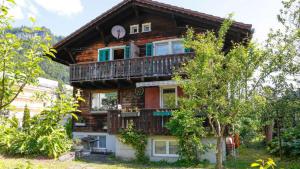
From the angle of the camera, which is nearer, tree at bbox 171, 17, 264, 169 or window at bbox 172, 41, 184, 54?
tree at bbox 171, 17, 264, 169

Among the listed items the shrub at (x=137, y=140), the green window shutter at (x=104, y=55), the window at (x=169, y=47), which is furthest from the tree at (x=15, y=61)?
the green window shutter at (x=104, y=55)

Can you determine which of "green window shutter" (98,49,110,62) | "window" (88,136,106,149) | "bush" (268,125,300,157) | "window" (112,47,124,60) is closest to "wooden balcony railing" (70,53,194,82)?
"green window shutter" (98,49,110,62)

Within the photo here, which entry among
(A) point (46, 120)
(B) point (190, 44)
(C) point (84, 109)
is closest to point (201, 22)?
(B) point (190, 44)

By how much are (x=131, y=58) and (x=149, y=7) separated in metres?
3.48

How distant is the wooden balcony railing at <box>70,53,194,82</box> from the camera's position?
15.6 metres

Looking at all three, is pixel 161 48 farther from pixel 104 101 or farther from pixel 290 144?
pixel 290 144

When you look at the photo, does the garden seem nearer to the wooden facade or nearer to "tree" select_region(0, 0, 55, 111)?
"tree" select_region(0, 0, 55, 111)

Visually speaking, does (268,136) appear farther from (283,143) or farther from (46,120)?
(46,120)

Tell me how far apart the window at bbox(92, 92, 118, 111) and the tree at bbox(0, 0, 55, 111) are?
15614mm

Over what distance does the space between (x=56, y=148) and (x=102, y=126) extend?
18.5 ft

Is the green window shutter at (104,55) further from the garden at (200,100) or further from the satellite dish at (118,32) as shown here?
the garden at (200,100)

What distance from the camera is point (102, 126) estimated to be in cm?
1839

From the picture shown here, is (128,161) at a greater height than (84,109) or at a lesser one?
lesser

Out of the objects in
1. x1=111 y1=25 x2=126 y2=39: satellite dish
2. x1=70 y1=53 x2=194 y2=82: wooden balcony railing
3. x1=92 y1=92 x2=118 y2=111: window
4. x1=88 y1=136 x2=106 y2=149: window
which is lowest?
x1=88 y1=136 x2=106 y2=149: window
